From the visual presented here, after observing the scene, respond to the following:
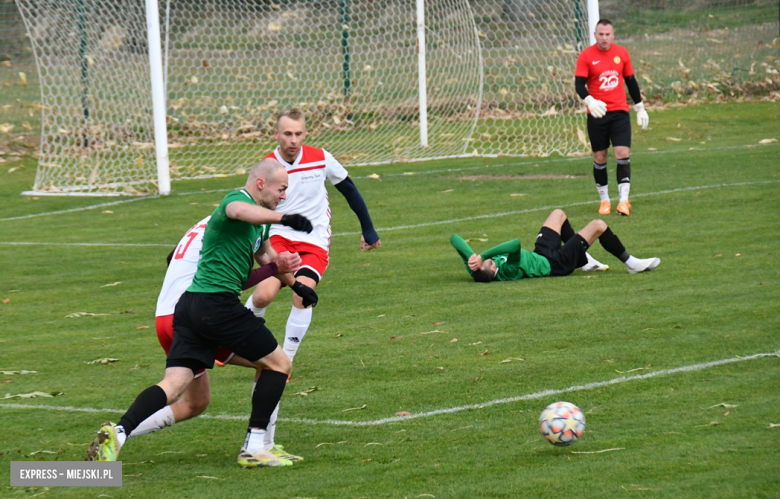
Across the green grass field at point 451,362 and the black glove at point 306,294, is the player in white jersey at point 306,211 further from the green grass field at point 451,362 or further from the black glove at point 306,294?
the black glove at point 306,294

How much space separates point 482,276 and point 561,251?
827 millimetres

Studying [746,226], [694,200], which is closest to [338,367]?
[746,226]

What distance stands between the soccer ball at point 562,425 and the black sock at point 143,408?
1962mm

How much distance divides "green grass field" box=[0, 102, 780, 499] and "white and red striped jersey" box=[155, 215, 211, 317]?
2.69 feet

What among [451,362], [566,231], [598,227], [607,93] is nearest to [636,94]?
[607,93]

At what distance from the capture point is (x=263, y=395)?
5.07 metres

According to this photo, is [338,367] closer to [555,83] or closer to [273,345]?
[273,345]

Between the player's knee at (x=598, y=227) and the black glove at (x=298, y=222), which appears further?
the player's knee at (x=598, y=227)

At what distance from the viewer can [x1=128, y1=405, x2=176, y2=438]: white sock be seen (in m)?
5.32

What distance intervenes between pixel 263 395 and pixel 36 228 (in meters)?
9.91

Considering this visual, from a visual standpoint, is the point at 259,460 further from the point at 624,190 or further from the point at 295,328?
the point at 624,190

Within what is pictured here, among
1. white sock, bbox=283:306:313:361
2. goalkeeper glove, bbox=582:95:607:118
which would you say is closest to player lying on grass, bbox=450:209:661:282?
white sock, bbox=283:306:313:361

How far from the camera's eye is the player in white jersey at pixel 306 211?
22.4ft

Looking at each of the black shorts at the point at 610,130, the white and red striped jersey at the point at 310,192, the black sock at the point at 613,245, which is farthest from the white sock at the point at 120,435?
the black shorts at the point at 610,130
